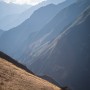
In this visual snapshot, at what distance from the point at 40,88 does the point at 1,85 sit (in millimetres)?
10379

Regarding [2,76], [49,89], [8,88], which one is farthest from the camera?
[49,89]

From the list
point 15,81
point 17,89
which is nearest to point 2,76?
point 15,81

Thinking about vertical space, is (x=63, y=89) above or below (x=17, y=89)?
below

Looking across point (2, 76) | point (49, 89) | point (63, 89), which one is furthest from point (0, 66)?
point (63, 89)

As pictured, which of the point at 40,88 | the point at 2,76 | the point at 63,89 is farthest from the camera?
the point at 63,89

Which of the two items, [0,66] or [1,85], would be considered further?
[0,66]

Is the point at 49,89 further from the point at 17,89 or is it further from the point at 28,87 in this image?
the point at 17,89

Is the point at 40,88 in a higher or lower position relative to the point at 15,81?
lower

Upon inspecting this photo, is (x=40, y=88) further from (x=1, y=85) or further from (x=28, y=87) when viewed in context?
(x=1, y=85)

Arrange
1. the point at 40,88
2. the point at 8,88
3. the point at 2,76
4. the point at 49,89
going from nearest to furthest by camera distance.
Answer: the point at 8,88 < the point at 2,76 < the point at 40,88 < the point at 49,89

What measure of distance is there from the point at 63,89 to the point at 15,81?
17290 mm

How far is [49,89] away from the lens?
39.7 m

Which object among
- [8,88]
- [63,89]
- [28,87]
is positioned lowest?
[63,89]

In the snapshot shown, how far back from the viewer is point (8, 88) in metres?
28.0
